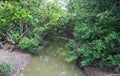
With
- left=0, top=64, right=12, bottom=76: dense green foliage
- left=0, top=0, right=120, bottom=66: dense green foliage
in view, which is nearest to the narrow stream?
left=0, top=0, right=120, bottom=66: dense green foliage

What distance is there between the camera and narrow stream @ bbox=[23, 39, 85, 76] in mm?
7551

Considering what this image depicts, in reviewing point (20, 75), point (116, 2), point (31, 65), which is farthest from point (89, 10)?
point (20, 75)

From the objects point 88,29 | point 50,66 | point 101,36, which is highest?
point 88,29

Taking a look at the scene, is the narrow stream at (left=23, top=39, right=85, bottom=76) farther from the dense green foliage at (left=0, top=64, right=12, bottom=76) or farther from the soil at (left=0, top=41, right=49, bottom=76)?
the dense green foliage at (left=0, top=64, right=12, bottom=76)

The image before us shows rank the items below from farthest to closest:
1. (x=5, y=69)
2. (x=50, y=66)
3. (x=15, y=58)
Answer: (x=50, y=66) → (x=15, y=58) → (x=5, y=69)

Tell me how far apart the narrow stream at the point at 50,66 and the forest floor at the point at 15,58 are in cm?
24

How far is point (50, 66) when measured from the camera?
328 inches

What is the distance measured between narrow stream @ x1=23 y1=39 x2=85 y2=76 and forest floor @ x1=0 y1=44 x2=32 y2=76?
24 cm

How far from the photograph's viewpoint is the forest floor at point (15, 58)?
7100mm

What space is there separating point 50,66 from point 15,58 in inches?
63.9

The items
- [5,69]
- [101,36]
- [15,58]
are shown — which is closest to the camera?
[5,69]

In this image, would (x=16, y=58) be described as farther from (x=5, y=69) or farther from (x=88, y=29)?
(x=88, y=29)

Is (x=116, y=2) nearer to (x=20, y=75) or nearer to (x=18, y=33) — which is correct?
(x=20, y=75)

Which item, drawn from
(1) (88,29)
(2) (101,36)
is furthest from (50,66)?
(2) (101,36)
